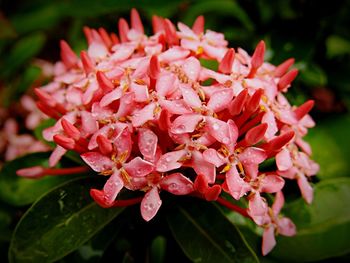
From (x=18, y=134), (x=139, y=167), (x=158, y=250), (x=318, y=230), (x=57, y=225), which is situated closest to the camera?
(x=139, y=167)

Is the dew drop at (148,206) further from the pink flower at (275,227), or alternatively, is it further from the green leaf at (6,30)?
the green leaf at (6,30)

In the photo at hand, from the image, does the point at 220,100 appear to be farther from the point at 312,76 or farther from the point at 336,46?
the point at 336,46

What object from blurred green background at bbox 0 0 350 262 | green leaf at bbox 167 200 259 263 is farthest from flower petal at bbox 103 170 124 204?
blurred green background at bbox 0 0 350 262

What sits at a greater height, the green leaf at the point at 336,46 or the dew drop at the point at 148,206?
the dew drop at the point at 148,206

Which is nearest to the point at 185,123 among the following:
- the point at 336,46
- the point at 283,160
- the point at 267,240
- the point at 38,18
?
the point at 283,160

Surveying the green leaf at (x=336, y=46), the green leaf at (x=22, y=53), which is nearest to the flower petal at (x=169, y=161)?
the green leaf at (x=336, y=46)

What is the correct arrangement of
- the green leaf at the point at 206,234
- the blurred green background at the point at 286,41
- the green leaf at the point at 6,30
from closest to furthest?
the green leaf at the point at 206,234 → the blurred green background at the point at 286,41 → the green leaf at the point at 6,30
